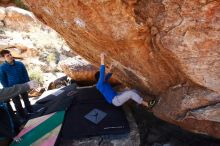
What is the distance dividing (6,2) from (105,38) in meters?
13.1

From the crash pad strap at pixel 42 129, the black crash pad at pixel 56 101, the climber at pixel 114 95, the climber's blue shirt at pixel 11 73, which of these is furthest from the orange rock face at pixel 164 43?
the black crash pad at pixel 56 101

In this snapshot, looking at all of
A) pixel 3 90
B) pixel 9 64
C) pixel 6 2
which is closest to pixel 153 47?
pixel 3 90

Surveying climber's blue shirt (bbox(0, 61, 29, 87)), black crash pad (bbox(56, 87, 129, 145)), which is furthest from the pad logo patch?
climber's blue shirt (bbox(0, 61, 29, 87))

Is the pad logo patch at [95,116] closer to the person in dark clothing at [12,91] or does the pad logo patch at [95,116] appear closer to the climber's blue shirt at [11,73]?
the person in dark clothing at [12,91]

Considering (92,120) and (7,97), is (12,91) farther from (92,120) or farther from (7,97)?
(92,120)

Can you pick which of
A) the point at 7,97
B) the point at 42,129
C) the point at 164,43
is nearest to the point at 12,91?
the point at 7,97

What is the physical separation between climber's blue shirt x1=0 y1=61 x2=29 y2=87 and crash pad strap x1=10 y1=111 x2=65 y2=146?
121 cm

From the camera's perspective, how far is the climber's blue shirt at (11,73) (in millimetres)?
6648

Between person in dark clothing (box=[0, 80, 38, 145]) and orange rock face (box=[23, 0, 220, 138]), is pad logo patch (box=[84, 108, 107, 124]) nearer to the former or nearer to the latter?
orange rock face (box=[23, 0, 220, 138])

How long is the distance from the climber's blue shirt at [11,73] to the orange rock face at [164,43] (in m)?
1.61

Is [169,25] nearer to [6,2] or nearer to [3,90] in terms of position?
[3,90]

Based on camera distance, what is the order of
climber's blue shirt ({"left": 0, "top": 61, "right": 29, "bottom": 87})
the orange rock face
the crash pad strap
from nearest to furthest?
the orange rock face, the crash pad strap, climber's blue shirt ({"left": 0, "top": 61, "right": 29, "bottom": 87})

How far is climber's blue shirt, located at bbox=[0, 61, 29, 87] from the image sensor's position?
665cm

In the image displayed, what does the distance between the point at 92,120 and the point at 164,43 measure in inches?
111
